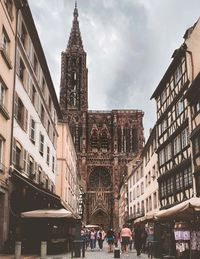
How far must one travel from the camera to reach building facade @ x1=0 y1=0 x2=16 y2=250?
1759cm

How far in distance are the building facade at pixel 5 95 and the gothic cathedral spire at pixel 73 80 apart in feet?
208

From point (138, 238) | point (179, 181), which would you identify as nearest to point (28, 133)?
point (138, 238)

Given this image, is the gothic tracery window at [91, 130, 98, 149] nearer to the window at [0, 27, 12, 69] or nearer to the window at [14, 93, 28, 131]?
the window at [14, 93, 28, 131]

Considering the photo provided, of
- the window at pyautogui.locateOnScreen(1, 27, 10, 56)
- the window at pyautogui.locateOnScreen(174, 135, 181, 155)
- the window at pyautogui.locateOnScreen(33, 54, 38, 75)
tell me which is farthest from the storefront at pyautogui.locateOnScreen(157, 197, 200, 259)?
the window at pyautogui.locateOnScreen(33, 54, 38, 75)

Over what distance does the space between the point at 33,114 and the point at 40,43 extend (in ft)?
13.6

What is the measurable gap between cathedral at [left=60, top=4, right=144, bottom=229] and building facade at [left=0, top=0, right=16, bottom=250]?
5893cm

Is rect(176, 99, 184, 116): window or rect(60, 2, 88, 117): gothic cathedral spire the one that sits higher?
rect(60, 2, 88, 117): gothic cathedral spire

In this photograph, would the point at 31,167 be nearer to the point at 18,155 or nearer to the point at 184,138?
the point at 18,155

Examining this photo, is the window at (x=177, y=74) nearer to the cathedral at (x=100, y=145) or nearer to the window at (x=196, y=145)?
the window at (x=196, y=145)

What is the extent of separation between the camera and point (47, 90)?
3025 centimetres

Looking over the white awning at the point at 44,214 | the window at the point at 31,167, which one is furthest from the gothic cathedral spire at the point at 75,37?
the white awning at the point at 44,214

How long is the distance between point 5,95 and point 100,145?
64.5 meters

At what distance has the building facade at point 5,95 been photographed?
57.7 ft

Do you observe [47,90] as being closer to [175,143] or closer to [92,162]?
[175,143]
